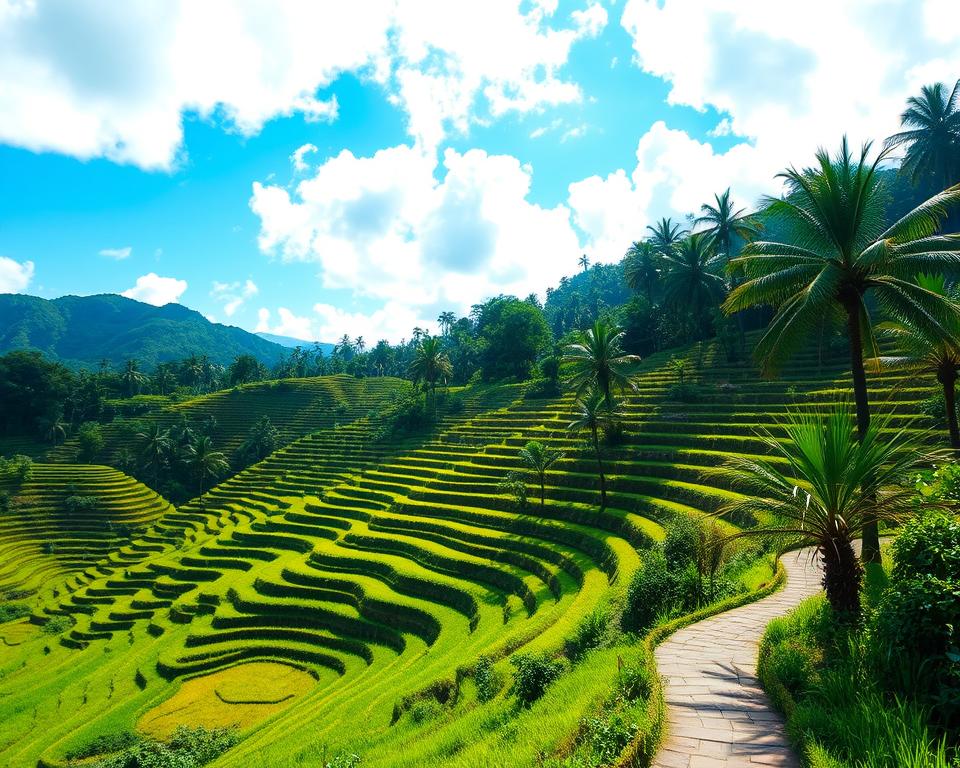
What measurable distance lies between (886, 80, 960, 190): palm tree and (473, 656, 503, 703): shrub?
50.5 m

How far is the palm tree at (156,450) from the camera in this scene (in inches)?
2638

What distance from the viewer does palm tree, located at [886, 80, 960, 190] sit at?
41469 millimetres

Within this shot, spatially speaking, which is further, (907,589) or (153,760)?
(153,760)

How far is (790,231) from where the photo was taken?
12164mm

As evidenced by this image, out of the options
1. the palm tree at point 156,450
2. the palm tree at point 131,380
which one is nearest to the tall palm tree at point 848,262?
the palm tree at point 156,450

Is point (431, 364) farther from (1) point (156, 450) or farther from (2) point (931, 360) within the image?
(2) point (931, 360)

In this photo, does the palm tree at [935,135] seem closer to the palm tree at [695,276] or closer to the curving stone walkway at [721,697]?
the palm tree at [695,276]

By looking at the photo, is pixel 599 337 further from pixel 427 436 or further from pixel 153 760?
pixel 427 436

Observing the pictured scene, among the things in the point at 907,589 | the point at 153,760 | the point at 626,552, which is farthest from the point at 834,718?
the point at 153,760

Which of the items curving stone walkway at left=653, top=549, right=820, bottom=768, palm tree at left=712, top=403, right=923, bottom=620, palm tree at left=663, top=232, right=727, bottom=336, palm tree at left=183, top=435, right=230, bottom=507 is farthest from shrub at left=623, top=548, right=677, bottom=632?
palm tree at left=183, top=435, right=230, bottom=507

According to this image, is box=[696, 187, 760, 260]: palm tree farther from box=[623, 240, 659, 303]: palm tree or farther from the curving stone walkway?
the curving stone walkway

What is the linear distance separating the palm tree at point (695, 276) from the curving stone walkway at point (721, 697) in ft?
121

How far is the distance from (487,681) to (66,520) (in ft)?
192

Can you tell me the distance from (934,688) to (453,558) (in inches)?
816
